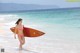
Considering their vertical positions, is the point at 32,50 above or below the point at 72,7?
below

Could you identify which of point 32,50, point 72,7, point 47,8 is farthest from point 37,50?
point 47,8

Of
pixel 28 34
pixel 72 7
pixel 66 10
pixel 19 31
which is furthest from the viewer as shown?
pixel 66 10

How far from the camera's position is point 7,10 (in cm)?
3428

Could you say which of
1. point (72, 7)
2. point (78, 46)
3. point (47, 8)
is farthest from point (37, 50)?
point (47, 8)

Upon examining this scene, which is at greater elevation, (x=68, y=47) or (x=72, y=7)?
(x=72, y=7)

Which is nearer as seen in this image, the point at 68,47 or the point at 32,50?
the point at 32,50

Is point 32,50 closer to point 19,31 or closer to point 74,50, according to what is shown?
point 19,31

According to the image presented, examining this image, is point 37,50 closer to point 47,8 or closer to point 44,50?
point 44,50

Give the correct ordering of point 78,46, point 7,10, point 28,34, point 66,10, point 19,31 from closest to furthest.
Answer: point 19,31, point 28,34, point 78,46, point 66,10, point 7,10

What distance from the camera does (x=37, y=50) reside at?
6359 millimetres

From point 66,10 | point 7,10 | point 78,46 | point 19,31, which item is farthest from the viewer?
point 7,10

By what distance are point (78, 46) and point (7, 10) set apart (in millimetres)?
27783

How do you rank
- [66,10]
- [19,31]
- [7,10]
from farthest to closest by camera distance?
1. [7,10]
2. [66,10]
3. [19,31]

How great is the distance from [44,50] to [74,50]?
70 centimetres
